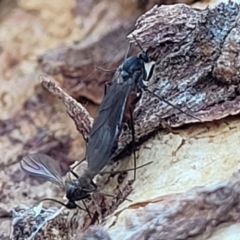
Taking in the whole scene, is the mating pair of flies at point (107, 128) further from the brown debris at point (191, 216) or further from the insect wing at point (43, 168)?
the brown debris at point (191, 216)

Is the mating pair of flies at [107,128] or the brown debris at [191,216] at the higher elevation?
the mating pair of flies at [107,128]

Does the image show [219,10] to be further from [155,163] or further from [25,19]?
[25,19]

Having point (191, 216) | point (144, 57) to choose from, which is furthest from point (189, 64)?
point (191, 216)

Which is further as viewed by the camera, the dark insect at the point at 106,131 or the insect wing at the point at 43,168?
the insect wing at the point at 43,168

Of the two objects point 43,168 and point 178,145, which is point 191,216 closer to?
point 178,145

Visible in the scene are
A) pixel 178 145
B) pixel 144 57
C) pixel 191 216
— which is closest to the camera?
pixel 191 216

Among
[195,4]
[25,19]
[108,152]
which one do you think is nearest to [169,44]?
[108,152]

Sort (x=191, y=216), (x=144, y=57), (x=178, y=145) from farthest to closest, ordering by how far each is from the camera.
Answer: (x=144, y=57) → (x=178, y=145) → (x=191, y=216)

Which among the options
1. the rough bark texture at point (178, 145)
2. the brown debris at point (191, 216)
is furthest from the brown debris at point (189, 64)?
the brown debris at point (191, 216)

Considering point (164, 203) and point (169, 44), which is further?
point (169, 44)
